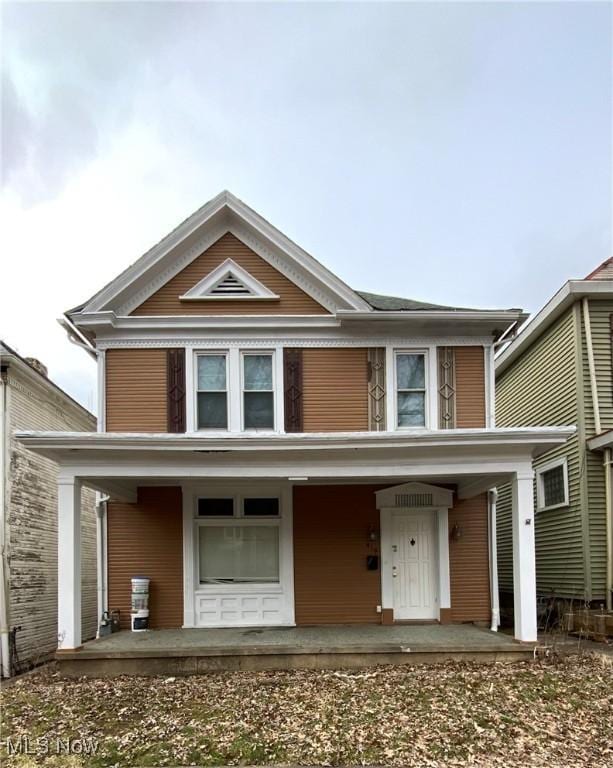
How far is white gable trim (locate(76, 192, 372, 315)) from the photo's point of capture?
10.2 meters

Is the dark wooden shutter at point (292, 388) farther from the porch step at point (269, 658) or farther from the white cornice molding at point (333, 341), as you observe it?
the porch step at point (269, 658)

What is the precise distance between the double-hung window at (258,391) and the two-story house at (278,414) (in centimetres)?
3

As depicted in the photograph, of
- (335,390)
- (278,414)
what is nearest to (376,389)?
(335,390)

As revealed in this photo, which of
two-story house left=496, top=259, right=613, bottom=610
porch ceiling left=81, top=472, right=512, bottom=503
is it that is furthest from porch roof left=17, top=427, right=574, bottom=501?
two-story house left=496, top=259, right=613, bottom=610

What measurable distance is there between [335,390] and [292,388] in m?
0.77

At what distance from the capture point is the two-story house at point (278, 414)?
9859 mm

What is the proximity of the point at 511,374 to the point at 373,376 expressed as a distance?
6087 millimetres

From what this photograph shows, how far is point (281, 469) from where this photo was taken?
852 cm

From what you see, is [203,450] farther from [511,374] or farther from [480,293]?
[480,293]

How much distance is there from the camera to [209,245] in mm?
10562

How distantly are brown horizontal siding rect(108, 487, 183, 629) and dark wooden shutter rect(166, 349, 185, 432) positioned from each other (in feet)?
3.83

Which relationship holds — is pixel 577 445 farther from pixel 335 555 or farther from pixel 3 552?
pixel 3 552

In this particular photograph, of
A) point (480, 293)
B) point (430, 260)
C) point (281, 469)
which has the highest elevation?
point (480, 293)

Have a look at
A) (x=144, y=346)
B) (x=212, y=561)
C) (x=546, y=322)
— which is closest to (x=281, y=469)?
(x=212, y=561)
